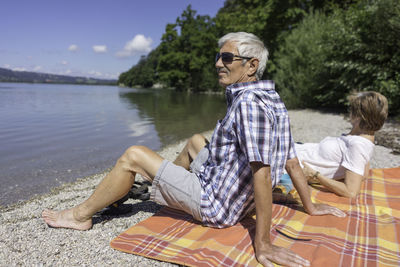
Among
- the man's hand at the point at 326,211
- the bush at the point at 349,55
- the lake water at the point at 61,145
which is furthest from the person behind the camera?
the bush at the point at 349,55

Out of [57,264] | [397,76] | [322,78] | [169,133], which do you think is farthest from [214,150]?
[322,78]

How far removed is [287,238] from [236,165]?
3.14ft

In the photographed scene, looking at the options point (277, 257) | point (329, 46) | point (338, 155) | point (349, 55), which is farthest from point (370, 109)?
point (329, 46)

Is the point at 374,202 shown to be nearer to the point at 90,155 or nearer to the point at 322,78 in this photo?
the point at 90,155

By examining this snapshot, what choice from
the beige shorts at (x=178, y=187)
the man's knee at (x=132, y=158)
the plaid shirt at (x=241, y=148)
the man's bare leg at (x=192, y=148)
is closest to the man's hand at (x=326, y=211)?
the plaid shirt at (x=241, y=148)

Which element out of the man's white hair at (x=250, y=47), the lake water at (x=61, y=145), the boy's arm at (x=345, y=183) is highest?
the man's white hair at (x=250, y=47)

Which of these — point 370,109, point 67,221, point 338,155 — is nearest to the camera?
point 67,221

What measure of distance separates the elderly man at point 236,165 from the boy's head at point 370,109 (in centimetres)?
140

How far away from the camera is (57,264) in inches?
98.2

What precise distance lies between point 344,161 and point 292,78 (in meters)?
15.8

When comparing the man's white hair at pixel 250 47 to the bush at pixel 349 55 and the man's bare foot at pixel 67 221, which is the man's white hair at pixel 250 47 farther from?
the bush at pixel 349 55

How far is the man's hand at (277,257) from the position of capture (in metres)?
2.21

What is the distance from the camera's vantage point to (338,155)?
3898 millimetres

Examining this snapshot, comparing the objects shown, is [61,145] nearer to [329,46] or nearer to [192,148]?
[192,148]
